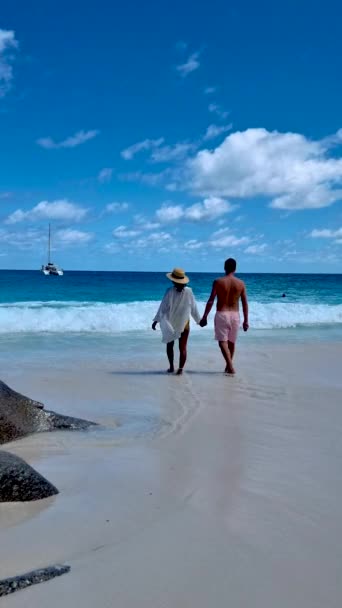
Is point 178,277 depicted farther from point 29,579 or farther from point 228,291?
point 29,579

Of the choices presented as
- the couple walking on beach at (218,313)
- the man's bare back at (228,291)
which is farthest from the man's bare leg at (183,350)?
the man's bare back at (228,291)

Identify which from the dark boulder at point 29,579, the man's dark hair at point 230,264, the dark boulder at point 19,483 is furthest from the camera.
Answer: the man's dark hair at point 230,264

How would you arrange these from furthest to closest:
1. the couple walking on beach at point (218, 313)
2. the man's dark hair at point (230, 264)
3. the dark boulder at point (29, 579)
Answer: the couple walking on beach at point (218, 313), the man's dark hair at point (230, 264), the dark boulder at point (29, 579)

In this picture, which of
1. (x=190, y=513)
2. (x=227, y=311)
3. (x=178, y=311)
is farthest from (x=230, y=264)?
(x=190, y=513)

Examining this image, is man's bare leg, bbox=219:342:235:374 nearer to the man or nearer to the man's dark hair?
the man

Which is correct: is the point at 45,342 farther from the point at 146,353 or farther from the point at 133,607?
the point at 133,607

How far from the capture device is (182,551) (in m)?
2.58

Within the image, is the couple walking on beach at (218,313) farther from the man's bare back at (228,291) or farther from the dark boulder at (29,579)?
the dark boulder at (29,579)

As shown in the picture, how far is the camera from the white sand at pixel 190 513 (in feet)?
7.50

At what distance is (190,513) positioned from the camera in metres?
3.01

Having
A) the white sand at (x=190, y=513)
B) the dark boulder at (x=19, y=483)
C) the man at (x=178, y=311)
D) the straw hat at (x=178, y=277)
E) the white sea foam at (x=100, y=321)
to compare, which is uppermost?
the straw hat at (x=178, y=277)

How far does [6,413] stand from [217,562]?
2657mm

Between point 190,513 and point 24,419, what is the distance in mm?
2152

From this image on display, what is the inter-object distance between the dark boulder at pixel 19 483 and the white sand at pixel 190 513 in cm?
7
